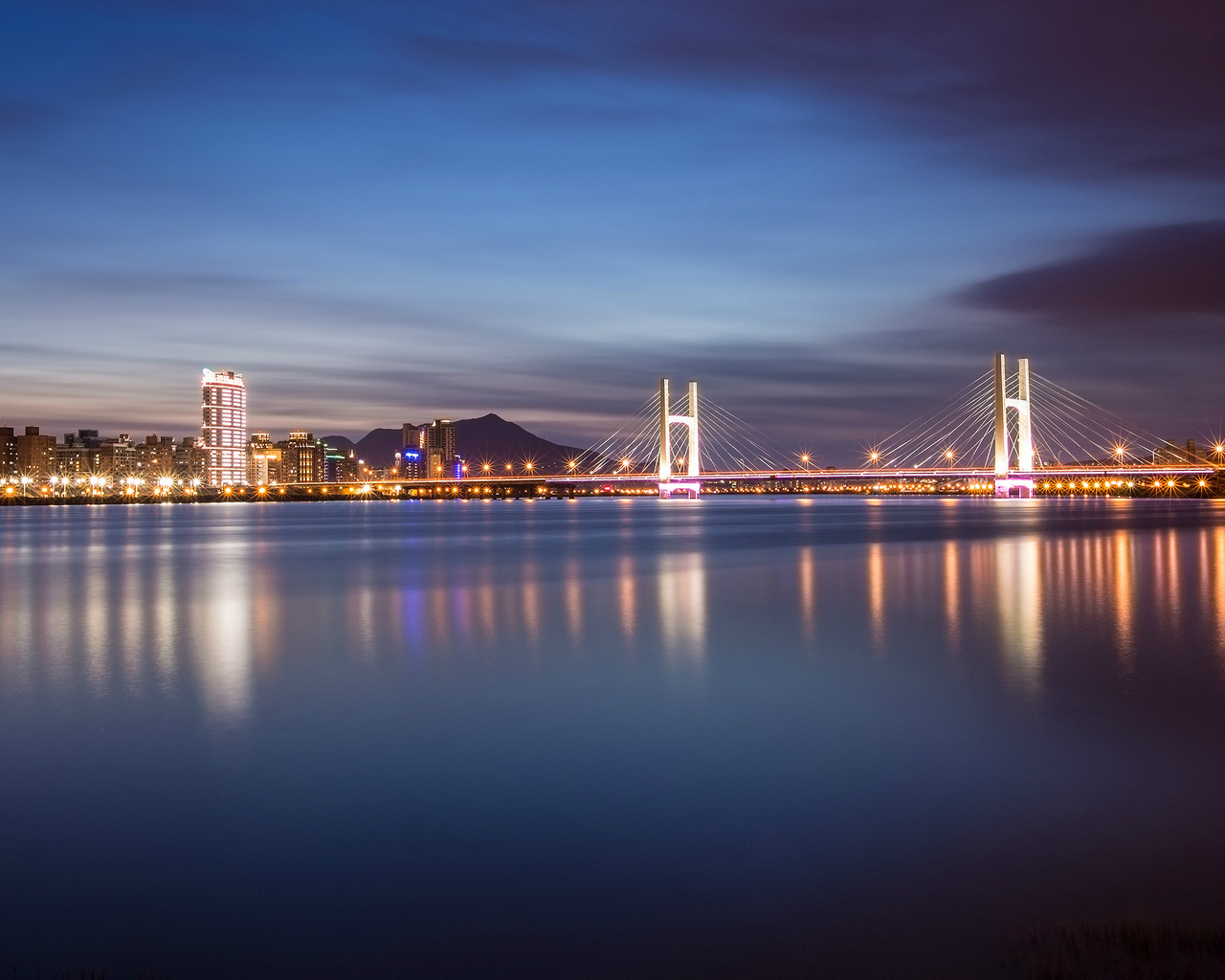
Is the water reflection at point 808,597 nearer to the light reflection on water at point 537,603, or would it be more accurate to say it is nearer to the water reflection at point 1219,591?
the light reflection on water at point 537,603

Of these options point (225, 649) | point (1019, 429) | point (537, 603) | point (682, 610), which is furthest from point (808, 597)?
point (1019, 429)

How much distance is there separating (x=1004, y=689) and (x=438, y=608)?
9.26 meters

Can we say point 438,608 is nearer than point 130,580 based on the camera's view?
Yes

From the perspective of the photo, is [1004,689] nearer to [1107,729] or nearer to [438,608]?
[1107,729]

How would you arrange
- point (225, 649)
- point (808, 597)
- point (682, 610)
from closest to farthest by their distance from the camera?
point (225, 649), point (682, 610), point (808, 597)

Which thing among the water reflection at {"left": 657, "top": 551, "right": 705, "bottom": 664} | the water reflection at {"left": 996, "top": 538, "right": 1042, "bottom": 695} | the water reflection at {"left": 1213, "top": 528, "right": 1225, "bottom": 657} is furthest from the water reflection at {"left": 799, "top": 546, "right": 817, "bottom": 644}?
the water reflection at {"left": 1213, "top": 528, "right": 1225, "bottom": 657}

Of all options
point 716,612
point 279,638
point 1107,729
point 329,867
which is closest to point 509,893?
point 329,867

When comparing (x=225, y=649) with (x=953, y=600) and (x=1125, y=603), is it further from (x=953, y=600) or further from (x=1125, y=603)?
(x=1125, y=603)

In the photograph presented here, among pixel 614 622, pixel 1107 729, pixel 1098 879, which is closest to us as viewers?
pixel 1098 879

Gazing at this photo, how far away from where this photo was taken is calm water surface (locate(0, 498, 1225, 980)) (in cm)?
402

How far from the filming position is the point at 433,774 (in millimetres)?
6277

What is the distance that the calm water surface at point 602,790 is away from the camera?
4023mm

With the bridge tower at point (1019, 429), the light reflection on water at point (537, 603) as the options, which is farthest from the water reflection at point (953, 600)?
the bridge tower at point (1019, 429)

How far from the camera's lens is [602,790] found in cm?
595
